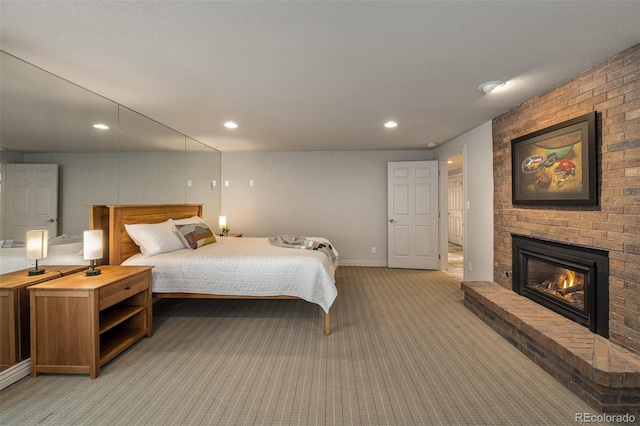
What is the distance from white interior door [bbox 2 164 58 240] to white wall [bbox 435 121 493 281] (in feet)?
15.6

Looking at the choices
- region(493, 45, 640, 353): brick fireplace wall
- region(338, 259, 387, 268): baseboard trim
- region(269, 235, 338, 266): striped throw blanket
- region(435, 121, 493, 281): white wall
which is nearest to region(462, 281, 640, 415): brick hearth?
region(493, 45, 640, 353): brick fireplace wall

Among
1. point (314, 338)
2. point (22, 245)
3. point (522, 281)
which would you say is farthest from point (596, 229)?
point (22, 245)

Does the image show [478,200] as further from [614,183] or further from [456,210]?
[456,210]

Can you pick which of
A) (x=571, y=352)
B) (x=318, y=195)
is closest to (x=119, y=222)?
(x=318, y=195)

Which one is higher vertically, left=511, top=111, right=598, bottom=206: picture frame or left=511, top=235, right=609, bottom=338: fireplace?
left=511, top=111, right=598, bottom=206: picture frame

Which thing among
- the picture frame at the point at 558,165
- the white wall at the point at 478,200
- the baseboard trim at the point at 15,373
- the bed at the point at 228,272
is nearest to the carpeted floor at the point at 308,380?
the baseboard trim at the point at 15,373

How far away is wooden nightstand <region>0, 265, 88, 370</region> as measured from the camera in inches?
77.2

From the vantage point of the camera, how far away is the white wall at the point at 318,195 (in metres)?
5.69

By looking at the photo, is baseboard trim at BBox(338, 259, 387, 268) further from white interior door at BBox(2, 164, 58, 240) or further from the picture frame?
white interior door at BBox(2, 164, 58, 240)

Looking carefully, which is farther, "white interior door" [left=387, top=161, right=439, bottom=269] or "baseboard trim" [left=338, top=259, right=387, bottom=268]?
"baseboard trim" [left=338, top=259, right=387, bottom=268]

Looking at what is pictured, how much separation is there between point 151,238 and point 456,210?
27.6 feet

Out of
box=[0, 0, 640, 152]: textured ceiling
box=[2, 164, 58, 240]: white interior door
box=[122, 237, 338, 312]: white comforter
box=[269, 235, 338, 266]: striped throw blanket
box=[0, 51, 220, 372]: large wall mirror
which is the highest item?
box=[0, 0, 640, 152]: textured ceiling

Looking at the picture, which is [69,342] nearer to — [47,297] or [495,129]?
[47,297]

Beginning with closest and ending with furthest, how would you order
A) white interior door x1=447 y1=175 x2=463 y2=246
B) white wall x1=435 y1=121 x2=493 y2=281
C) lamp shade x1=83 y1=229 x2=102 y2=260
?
lamp shade x1=83 y1=229 x2=102 y2=260 < white wall x1=435 y1=121 x2=493 y2=281 < white interior door x1=447 y1=175 x2=463 y2=246
